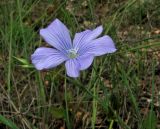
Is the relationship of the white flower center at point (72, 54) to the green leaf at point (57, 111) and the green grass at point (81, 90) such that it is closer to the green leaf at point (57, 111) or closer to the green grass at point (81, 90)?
the green grass at point (81, 90)

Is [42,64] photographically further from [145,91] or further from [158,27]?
[158,27]

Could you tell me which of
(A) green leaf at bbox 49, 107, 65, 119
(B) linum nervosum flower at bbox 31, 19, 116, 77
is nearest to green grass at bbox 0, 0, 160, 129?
(A) green leaf at bbox 49, 107, 65, 119

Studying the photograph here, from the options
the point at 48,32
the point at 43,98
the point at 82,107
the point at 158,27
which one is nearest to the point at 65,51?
the point at 48,32

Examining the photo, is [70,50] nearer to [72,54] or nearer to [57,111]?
[72,54]

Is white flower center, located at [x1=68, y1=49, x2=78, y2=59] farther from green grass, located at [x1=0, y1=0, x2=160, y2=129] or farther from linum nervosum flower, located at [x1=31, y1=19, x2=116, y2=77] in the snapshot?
green grass, located at [x1=0, y1=0, x2=160, y2=129]

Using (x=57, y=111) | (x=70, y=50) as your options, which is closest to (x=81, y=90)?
(x=57, y=111)

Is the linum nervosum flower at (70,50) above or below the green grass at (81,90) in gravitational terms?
above

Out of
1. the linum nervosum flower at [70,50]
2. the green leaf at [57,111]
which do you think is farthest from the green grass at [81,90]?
the linum nervosum flower at [70,50]

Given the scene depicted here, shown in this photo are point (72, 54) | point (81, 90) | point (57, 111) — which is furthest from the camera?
point (81, 90)
